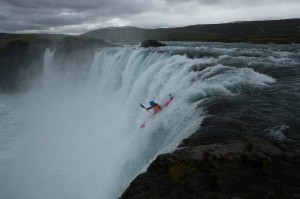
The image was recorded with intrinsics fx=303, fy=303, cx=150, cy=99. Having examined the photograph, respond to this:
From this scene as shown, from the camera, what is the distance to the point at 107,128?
2420cm

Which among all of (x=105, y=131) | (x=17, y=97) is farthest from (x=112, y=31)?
(x=105, y=131)

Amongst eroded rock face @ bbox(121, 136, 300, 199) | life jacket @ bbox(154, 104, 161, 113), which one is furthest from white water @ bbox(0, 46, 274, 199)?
eroded rock face @ bbox(121, 136, 300, 199)

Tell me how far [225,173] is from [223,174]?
0.19 feet

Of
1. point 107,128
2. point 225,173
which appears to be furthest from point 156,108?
point 225,173

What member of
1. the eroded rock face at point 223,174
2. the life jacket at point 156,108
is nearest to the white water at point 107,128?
the life jacket at point 156,108

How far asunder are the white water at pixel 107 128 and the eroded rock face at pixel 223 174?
209 cm

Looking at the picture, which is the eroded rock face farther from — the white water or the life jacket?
the life jacket

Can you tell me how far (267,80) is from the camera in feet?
54.6

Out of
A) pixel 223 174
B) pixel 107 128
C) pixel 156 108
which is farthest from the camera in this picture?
→ pixel 107 128

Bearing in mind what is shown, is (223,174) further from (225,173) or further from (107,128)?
A: (107,128)

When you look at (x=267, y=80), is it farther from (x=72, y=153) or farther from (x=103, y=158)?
(x=72, y=153)

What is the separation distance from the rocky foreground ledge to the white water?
6.91 ft

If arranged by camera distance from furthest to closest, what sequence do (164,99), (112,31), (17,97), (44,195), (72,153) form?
(112,31)
(17,97)
(72,153)
(164,99)
(44,195)

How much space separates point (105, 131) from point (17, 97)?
26615 millimetres
